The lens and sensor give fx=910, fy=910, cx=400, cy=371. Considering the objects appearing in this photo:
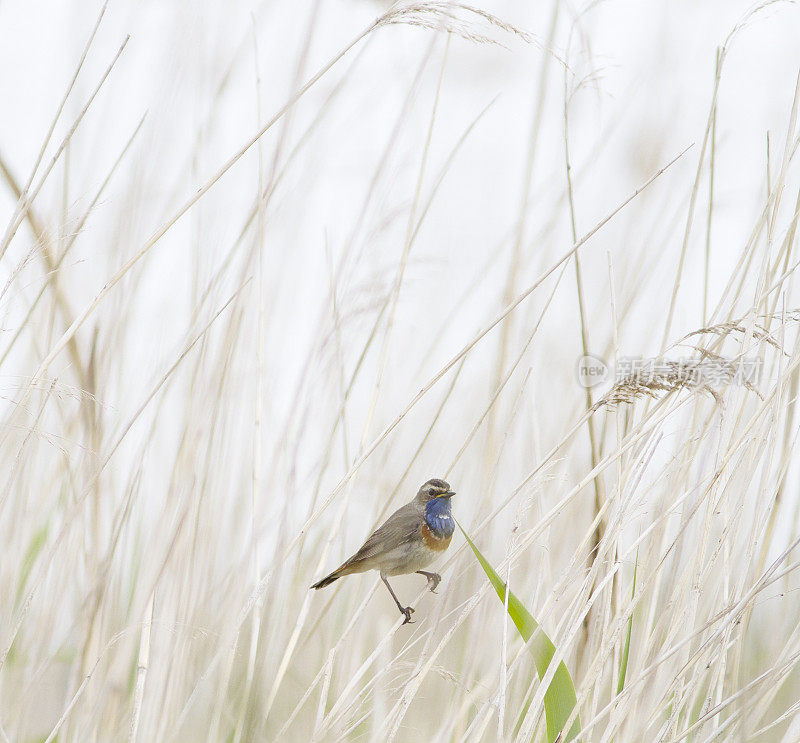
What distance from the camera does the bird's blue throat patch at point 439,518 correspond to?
2498 millimetres

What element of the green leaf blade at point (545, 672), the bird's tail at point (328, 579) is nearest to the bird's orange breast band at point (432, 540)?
the bird's tail at point (328, 579)

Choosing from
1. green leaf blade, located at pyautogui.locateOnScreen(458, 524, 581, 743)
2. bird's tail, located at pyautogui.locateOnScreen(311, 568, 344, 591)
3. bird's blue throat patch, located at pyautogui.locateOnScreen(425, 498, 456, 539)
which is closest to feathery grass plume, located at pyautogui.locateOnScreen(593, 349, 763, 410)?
green leaf blade, located at pyautogui.locateOnScreen(458, 524, 581, 743)

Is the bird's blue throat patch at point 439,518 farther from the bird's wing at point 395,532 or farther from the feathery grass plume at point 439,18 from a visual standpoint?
the feathery grass plume at point 439,18

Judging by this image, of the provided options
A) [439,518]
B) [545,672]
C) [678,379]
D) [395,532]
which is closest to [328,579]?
[395,532]

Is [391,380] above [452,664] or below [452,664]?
above

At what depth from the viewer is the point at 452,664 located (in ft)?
7.27

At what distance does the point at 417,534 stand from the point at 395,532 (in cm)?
7

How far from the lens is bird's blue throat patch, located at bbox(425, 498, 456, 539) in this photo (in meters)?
2.50

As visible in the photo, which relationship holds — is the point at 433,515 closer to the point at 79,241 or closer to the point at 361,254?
the point at 361,254

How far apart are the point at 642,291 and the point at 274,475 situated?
3.61ft

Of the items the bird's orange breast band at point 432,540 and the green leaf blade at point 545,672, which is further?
the bird's orange breast band at point 432,540


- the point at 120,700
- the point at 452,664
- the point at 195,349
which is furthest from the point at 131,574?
the point at 452,664

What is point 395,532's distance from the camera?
245cm

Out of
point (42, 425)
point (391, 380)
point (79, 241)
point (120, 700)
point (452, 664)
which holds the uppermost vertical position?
point (79, 241)
